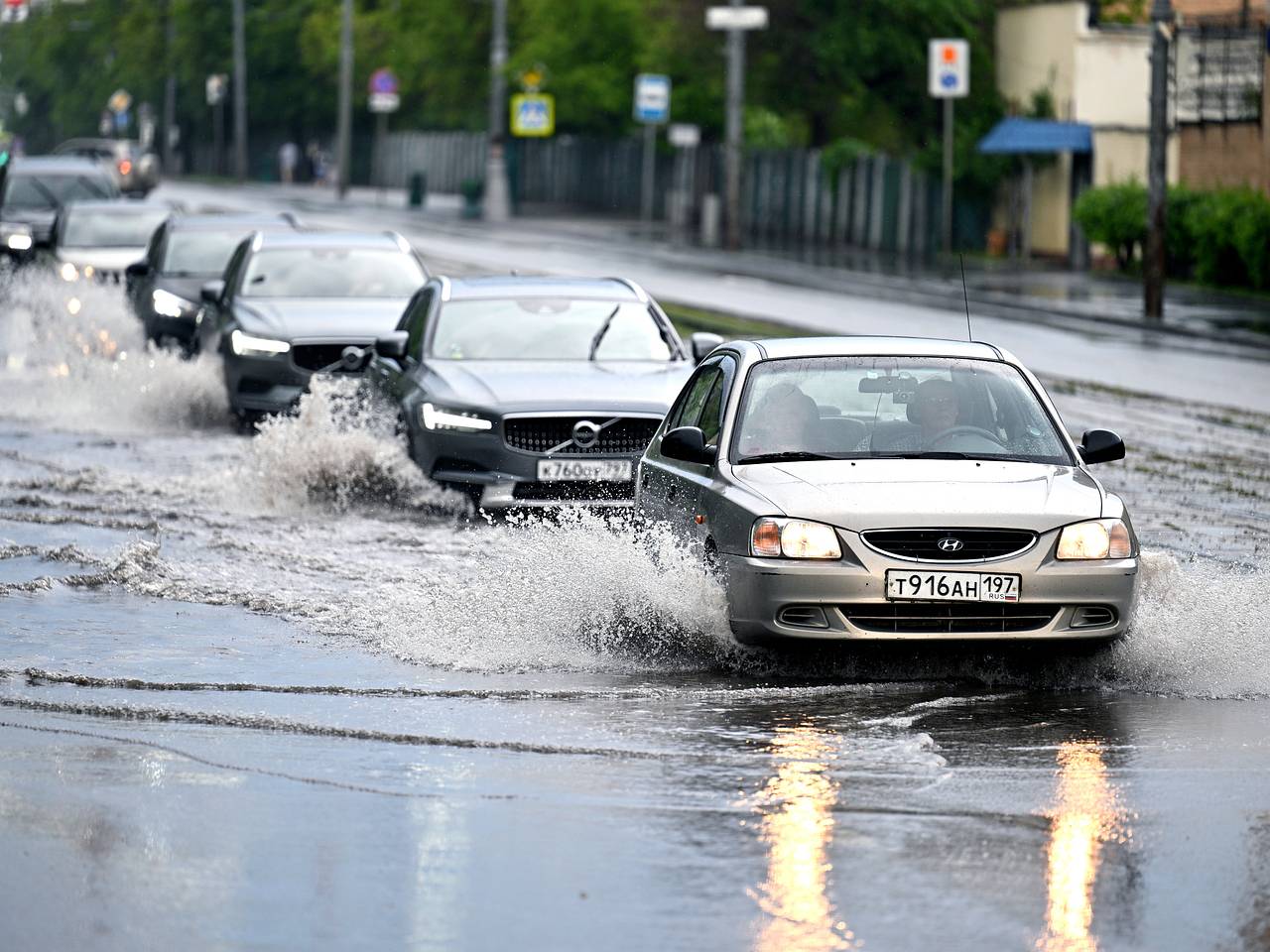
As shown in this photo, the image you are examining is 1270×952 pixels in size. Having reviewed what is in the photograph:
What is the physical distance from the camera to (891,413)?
9.92 metres

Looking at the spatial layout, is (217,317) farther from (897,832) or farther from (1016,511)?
(897,832)

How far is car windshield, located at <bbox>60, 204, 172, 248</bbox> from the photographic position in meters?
29.4

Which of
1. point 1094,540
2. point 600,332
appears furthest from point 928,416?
point 600,332

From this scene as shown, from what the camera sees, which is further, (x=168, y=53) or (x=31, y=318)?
(x=168, y=53)

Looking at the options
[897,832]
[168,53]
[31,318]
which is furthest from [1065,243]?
[168,53]

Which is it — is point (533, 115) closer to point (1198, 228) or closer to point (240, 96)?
point (1198, 228)

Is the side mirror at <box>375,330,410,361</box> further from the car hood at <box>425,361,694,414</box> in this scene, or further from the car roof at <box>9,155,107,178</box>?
the car roof at <box>9,155,107,178</box>

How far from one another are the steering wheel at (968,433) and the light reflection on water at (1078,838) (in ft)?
6.63

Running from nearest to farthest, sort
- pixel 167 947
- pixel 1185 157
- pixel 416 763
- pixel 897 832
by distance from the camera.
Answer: pixel 167 947 → pixel 897 832 → pixel 416 763 → pixel 1185 157

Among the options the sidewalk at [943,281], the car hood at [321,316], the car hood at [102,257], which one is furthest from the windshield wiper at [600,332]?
the sidewalk at [943,281]

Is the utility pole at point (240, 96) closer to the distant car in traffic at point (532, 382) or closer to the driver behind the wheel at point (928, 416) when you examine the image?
the distant car in traffic at point (532, 382)

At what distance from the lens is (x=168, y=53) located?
10681 centimetres

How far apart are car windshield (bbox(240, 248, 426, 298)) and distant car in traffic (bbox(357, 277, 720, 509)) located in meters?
3.53

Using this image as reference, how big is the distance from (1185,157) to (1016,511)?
37884mm
